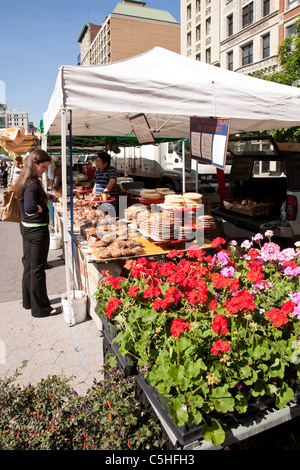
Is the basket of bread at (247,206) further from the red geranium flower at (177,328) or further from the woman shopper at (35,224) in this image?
the red geranium flower at (177,328)

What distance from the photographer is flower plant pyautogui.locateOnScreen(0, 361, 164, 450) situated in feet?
5.30

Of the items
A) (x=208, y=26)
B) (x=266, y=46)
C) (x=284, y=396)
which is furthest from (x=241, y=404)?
(x=208, y=26)

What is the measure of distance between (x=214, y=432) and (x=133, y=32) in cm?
9877

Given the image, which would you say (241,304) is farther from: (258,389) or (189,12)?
(189,12)

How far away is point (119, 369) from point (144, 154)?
16.0 m

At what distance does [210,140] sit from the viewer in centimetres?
427

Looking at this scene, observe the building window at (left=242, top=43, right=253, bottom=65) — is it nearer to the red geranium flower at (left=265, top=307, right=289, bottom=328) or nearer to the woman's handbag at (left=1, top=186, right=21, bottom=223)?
the woman's handbag at (left=1, top=186, right=21, bottom=223)

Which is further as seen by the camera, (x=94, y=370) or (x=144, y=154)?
(x=144, y=154)

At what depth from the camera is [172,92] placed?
361cm

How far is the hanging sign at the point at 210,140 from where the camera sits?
3.95 metres

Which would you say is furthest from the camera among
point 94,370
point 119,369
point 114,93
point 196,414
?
point 114,93
